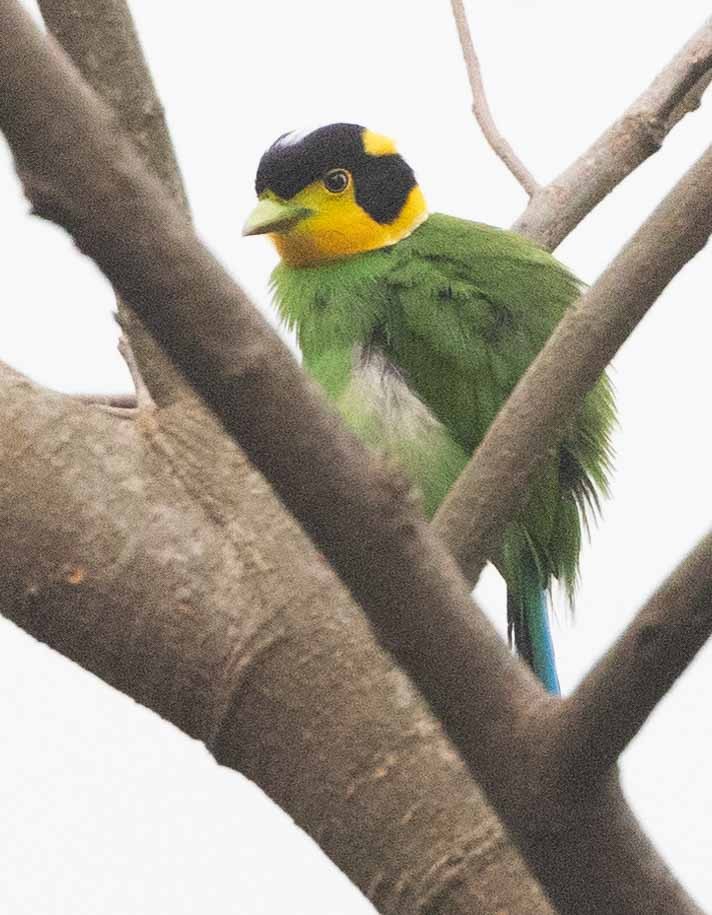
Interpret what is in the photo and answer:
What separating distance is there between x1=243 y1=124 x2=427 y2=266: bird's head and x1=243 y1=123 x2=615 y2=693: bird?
0.24ft

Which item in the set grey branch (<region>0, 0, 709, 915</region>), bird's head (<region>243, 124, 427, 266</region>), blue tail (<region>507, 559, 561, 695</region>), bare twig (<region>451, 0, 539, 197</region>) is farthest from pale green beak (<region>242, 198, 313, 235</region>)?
grey branch (<region>0, 0, 709, 915</region>)

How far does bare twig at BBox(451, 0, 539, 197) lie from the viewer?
5.76 feet

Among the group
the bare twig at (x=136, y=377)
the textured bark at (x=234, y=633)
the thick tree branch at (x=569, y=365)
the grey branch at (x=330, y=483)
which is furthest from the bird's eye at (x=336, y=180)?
the grey branch at (x=330, y=483)

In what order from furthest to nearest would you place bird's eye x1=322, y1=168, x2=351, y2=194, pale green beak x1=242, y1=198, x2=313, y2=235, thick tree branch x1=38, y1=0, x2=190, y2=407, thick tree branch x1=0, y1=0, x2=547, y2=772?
bird's eye x1=322, y1=168, x2=351, y2=194, pale green beak x1=242, y1=198, x2=313, y2=235, thick tree branch x1=38, y1=0, x2=190, y2=407, thick tree branch x1=0, y1=0, x2=547, y2=772

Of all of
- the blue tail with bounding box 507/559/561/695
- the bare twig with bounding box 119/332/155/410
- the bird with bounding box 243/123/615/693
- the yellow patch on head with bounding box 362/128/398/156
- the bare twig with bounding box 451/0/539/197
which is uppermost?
the bare twig with bounding box 451/0/539/197

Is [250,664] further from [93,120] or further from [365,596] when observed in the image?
[93,120]

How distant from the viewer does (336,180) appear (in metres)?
2.07

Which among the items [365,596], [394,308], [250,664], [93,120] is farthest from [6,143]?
[394,308]

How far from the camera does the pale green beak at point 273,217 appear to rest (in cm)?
196

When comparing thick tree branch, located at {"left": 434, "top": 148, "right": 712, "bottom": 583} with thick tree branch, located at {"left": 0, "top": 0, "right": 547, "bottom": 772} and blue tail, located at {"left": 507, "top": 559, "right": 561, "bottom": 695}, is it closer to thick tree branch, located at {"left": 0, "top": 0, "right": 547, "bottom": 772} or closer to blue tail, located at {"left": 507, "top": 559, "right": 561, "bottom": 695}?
thick tree branch, located at {"left": 0, "top": 0, "right": 547, "bottom": 772}

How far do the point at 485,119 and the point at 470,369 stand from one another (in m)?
0.29

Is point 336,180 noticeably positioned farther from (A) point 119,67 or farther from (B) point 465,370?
(A) point 119,67

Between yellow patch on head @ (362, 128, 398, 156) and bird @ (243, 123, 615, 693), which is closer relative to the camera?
bird @ (243, 123, 615, 693)

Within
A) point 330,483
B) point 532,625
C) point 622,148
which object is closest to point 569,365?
point 330,483
